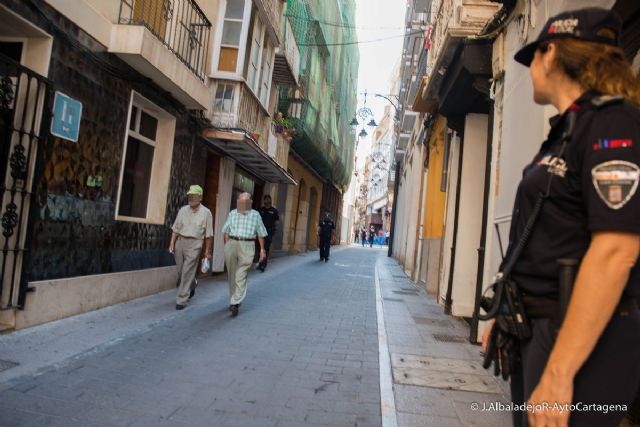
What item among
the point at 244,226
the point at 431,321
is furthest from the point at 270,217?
the point at 431,321

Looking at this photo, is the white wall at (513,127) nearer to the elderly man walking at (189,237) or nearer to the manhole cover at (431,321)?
the manhole cover at (431,321)

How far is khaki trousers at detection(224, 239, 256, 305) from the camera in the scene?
7.52 metres

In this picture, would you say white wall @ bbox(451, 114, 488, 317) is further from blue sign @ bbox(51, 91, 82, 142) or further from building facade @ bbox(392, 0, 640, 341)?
blue sign @ bbox(51, 91, 82, 142)

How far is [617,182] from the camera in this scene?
1.27m

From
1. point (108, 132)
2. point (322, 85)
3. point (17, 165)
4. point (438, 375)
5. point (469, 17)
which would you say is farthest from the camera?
point (322, 85)

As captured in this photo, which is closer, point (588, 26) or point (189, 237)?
point (588, 26)

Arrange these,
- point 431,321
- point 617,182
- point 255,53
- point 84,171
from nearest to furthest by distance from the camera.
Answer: point 617,182, point 84,171, point 431,321, point 255,53

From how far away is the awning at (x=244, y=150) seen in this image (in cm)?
1042

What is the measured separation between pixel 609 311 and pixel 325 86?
2307 centimetres

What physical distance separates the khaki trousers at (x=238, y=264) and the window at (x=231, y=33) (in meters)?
4.80

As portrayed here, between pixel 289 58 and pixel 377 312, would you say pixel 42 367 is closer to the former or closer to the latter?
pixel 377 312

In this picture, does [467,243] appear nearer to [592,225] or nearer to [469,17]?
[469,17]

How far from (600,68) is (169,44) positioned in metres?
8.18

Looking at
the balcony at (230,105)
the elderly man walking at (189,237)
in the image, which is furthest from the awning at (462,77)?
the elderly man walking at (189,237)
